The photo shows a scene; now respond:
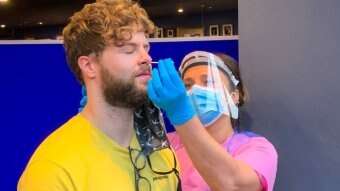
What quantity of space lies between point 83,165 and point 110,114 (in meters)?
0.18

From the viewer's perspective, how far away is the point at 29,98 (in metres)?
1.84

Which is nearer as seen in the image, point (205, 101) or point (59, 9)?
point (205, 101)

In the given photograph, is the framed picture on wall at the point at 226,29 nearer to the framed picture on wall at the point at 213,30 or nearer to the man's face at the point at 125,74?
the framed picture on wall at the point at 213,30

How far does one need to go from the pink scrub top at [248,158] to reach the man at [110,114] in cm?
14

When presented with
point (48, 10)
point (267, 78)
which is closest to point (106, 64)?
point (267, 78)

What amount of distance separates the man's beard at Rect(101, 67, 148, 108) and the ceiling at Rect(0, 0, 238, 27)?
5.21 m

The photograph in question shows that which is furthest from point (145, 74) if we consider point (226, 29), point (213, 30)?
point (213, 30)

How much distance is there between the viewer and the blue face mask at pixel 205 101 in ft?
4.39

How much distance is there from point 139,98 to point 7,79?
0.98 m

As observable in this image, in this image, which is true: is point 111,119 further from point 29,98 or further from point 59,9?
point 59,9

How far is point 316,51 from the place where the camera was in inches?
57.4

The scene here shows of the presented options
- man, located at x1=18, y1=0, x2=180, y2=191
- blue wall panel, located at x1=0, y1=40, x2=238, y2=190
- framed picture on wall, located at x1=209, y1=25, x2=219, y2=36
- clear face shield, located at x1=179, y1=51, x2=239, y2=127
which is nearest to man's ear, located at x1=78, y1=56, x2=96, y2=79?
man, located at x1=18, y1=0, x2=180, y2=191

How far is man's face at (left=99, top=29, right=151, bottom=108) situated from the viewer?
1085 mm

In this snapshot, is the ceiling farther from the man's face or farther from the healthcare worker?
the man's face
